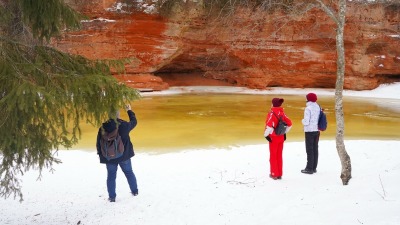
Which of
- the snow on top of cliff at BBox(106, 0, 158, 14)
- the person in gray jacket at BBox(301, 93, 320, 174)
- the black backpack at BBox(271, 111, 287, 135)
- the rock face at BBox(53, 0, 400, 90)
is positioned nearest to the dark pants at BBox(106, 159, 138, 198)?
the black backpack at BBox(271, 111, 287, 135)

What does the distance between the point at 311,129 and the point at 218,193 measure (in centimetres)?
224

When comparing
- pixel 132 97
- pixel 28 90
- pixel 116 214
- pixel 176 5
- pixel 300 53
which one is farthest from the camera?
pixel 300 53

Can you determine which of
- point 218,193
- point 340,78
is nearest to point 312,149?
point 340,78

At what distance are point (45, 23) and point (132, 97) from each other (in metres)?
1.59

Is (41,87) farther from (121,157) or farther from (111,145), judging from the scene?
(121,157)

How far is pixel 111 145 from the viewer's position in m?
5.43

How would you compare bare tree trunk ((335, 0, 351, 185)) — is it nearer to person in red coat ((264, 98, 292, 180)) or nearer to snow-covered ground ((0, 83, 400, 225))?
snow-covered ground ((0, 83, 400, 225))

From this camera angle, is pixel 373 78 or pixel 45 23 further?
pixel 373 78

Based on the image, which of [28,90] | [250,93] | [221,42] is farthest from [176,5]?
[28,90]

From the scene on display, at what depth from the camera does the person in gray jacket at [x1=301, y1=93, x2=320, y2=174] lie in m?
6.75

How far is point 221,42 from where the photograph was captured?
28.2 m

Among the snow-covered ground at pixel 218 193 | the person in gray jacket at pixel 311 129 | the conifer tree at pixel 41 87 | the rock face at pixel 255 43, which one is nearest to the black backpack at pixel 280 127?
the person in gray jacket at pixel 311 129

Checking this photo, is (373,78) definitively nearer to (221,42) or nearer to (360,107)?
(360,107)

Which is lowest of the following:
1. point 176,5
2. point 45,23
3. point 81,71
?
point 81,71
